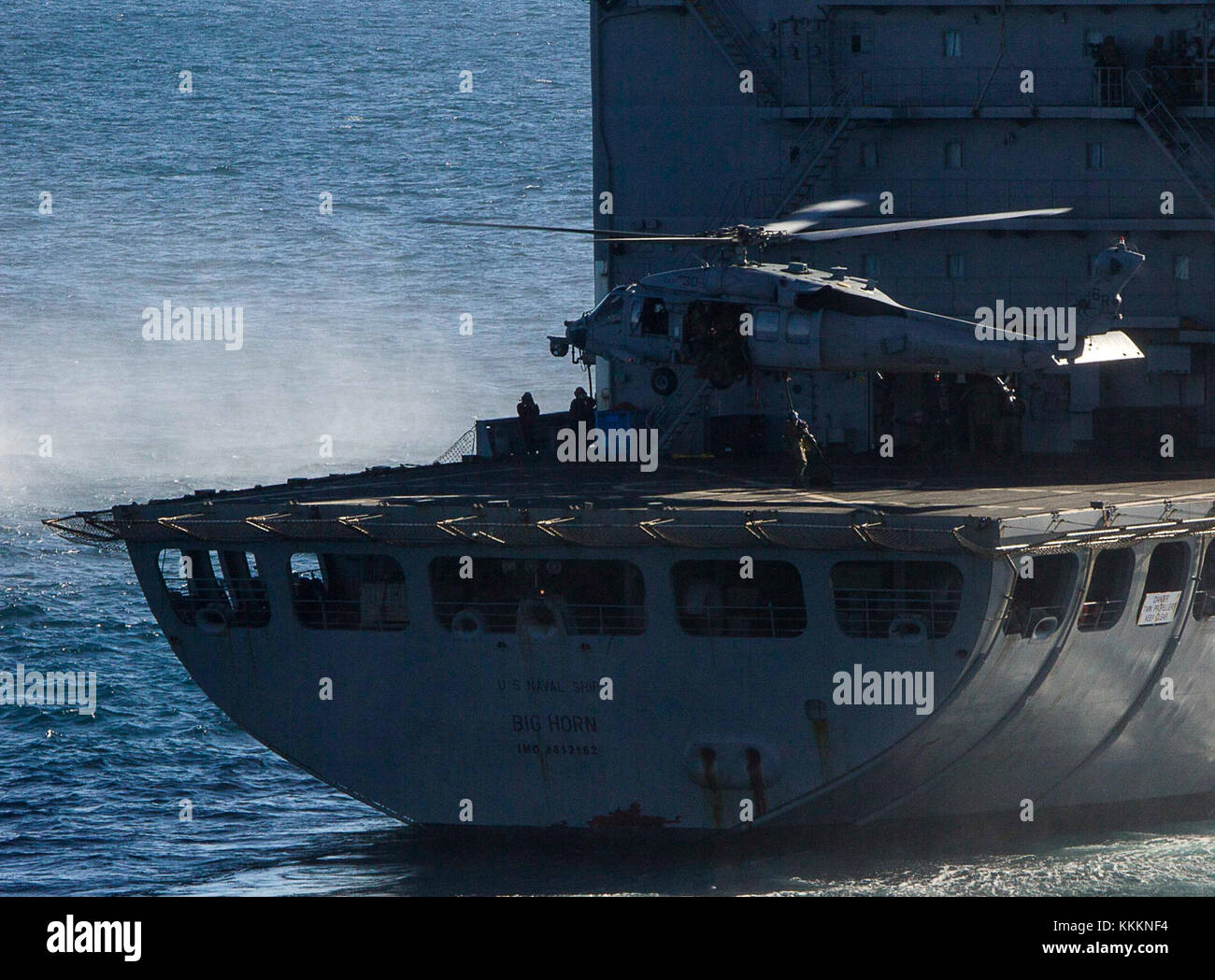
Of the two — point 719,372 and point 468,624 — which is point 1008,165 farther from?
point 468,624

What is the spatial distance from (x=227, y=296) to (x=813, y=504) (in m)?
78.8

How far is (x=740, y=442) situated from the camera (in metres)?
29.6

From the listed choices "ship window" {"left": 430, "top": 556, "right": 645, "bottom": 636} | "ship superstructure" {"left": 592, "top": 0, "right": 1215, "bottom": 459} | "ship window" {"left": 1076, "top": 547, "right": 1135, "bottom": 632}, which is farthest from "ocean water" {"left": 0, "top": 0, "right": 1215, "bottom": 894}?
"ship superstructure" {"left": 592, "top": 0, "right": 1215, "bottom": 459}

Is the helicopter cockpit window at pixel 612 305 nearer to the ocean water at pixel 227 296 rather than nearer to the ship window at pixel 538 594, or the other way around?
the ship window at pixel 538 594

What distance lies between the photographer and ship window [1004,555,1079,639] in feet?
67.4

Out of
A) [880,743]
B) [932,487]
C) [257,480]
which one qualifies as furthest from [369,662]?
[257,480]

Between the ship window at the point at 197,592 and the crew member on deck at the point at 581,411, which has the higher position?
the crew member on deck at the point at 581,411

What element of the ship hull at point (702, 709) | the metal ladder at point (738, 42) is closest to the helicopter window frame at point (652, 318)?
the ship hull at point (702, 709)

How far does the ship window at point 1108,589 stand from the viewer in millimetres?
21734

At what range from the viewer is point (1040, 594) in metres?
21.8

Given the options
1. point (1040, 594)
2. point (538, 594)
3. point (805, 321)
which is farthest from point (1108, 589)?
point (538, 594)

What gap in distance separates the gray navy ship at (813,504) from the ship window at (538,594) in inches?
1.9

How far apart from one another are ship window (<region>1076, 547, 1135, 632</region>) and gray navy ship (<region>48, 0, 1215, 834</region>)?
6cm

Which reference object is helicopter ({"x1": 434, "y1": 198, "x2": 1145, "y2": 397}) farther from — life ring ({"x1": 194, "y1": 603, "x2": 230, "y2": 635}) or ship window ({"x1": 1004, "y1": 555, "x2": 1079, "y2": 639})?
life ring ({"x1": 194, "y1": 603, "x2": 230, "y2": 635})
